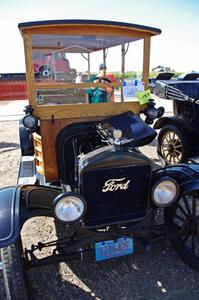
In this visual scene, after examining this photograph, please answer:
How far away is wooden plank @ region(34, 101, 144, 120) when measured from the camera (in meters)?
2.68

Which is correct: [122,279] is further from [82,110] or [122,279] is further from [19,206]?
[82,110]

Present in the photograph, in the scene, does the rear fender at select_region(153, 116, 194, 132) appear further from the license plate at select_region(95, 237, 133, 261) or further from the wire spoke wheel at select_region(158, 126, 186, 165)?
the license plate at select_region(95, 237, 133, 261)

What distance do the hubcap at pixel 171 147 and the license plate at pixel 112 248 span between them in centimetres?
268

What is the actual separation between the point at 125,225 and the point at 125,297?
1.80 feet

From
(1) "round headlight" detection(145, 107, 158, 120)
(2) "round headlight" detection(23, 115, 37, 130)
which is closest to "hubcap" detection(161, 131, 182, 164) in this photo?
(1) "round headlight" detection(145, 107, 158, 120)

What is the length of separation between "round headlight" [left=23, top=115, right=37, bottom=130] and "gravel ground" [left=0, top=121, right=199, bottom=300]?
4.34ft

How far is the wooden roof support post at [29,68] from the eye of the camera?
2454mm

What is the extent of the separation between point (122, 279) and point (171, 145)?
2.95 m

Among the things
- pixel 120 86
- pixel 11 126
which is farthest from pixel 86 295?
pixel 11 126

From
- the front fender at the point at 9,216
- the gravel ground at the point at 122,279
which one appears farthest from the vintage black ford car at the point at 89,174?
the gravel ground at the point at 122,279

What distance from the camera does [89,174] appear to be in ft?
6.42

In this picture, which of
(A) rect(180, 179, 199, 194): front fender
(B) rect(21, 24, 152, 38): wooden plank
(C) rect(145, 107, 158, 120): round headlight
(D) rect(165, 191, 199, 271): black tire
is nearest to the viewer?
(A) rect(180, 179, 199, 194): front fender

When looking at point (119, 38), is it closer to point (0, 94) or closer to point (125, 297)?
point (125, 297)

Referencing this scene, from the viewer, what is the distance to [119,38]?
2.85m
